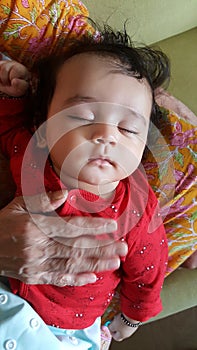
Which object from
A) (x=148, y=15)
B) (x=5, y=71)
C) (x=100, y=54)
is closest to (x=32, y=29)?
(x=5, y=71)

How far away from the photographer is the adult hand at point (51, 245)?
2.64 feet

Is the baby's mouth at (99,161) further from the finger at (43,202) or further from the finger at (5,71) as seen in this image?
the finger at (5,71)

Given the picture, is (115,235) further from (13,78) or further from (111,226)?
(13,78)

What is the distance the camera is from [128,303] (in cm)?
101

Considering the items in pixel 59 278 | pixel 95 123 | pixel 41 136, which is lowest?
pixel 59 278

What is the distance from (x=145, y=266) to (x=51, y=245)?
0.70 feet

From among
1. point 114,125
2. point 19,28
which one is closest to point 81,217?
→ point 114,125

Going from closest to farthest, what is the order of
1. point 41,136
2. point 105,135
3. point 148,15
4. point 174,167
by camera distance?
point 105,135, point 41,136, point 174,167, point 148,15

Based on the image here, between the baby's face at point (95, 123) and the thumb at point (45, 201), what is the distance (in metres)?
0.05

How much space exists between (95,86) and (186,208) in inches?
15.7

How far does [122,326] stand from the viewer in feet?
3.55

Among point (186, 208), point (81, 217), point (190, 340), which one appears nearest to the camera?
point (81, 217)

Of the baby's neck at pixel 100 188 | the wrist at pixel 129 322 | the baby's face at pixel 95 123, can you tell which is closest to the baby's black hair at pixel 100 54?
the baby's face at pixel 95 123

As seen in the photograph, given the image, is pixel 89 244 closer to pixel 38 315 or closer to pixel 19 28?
pixel 38 315
